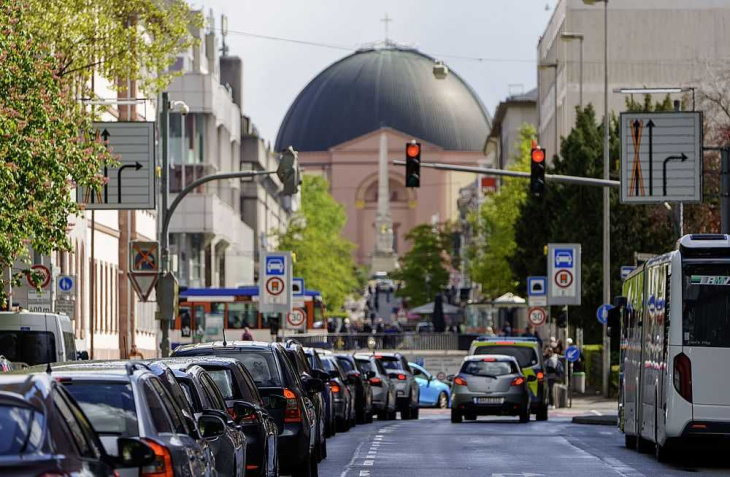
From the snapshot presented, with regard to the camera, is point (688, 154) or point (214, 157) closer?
point (688, 154)

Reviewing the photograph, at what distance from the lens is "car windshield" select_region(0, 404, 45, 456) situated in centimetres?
859

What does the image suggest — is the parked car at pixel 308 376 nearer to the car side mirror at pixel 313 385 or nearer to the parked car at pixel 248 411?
the car side mirror at pixel 313 385

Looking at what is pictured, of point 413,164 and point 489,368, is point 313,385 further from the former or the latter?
point 489,368

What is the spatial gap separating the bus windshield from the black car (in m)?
5.63

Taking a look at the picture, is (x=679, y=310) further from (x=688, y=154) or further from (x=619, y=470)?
(x=688, y=154)

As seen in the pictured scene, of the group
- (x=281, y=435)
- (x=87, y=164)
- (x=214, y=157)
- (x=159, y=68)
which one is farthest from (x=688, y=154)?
(x=214, y=157)

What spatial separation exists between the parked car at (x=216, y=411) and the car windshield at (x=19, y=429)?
16.3 ft

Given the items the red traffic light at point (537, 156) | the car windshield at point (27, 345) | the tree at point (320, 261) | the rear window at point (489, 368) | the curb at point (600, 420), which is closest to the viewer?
the car windshield at point (27, 345)

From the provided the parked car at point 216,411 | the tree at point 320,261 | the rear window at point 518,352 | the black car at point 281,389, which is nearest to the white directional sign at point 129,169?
the rear window at point 518,352

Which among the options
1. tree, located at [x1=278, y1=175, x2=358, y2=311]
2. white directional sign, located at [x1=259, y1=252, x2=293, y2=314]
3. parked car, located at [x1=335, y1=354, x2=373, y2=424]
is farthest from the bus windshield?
tree, located at [x1=278, y1=175, x2=358, y2=311]

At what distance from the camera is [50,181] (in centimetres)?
2672

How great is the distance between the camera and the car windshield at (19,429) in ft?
28.2

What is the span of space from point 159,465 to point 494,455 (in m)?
16.3

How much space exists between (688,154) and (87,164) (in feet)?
47.6
